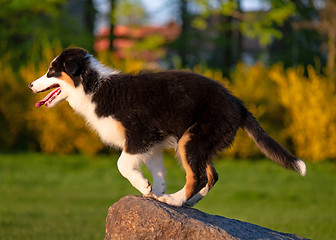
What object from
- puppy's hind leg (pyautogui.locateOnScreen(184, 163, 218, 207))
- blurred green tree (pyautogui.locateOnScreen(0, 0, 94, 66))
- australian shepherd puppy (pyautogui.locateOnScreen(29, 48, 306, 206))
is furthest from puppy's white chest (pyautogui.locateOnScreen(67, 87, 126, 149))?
blurred green tree (pyautogui.locateOnScreen(0, 0, 94, 66))

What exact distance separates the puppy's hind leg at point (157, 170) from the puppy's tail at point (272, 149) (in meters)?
0.95

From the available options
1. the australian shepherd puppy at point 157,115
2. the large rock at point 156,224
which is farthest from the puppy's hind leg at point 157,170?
the large rock at point 156,224

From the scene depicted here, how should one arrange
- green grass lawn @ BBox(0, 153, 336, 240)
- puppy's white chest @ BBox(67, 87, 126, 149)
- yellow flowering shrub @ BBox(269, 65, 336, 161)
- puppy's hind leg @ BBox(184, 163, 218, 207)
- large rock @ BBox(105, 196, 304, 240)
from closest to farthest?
1. large rock @ BBox(105, 196, 304, 240)
2. puppy's white chest @ BBox(67, 87, 126, 149)
3. puppy's hind leg @ BBox(184, 163, 218, 207)
4. green grass lawn @ BBox(0, 153, 336, 240)
5. yellow flowering shrub @ BBox(269, 65, 336, 161)

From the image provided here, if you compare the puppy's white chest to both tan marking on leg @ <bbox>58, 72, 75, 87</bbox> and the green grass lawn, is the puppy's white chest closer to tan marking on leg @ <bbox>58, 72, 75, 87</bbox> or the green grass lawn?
tan marking on leg @ <bbox>58, 72, 75, 87</bbox>

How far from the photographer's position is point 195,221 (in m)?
4.92

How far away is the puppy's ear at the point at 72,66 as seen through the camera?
16.5ft

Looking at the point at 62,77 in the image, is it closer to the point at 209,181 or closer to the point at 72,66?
the point at 72,66

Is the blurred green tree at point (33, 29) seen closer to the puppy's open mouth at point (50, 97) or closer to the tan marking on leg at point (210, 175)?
the puppy's open mouth at point (50, 97)

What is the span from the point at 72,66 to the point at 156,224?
69.0 inches

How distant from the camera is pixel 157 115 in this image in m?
4.97

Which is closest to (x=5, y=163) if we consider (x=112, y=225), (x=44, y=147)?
(x=44, y=147)

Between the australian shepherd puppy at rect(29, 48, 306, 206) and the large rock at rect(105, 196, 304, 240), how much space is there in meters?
0.16

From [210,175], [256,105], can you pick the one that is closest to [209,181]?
[210,175]

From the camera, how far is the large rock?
15.8 feet
